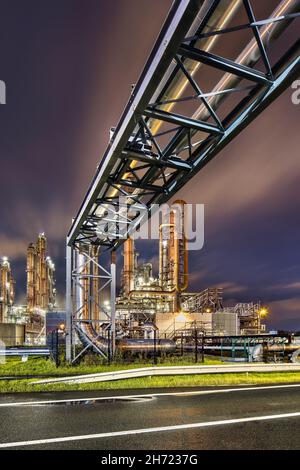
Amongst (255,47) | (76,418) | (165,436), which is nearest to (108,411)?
(76,418)

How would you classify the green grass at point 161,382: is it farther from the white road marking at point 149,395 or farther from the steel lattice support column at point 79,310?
the steel lattice support column at point 79,310

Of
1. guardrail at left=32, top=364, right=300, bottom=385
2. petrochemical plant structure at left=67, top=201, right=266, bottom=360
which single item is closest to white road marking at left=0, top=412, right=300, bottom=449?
guardrail at left=32, top=364, right=300, bottom=385

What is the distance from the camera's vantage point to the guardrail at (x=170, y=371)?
10.3 m

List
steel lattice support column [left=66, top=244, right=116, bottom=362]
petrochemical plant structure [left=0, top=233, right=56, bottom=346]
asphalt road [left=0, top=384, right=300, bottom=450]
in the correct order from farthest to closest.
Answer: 1. petrochemical plant structure [left=0, top=233, right=56, bottom=346]
2. steel lattice support column [left=66, top=244, right=116, bottom=362]
3. asphalt road [left=0, top=384, right=300, bottom=450]

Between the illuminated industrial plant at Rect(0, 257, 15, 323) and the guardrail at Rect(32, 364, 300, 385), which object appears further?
the illuminated industrial plant at Rect(0, 257, 15, 323)

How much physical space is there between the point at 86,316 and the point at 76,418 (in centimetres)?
1312

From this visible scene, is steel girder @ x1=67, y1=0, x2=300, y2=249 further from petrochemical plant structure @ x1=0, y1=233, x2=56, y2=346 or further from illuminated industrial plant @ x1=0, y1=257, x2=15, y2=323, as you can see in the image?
illuminated industrial plant @ x1=0, y1=257, x2=15, y2=323

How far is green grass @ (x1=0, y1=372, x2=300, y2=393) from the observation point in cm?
953

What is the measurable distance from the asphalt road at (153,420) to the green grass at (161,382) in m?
0.76

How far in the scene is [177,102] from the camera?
7.13 m

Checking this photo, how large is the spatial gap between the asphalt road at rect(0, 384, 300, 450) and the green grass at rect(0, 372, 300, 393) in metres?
0.76

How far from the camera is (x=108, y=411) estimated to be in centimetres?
691

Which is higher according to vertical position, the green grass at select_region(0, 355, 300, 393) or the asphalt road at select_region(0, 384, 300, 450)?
the asphalt road at select_region(0, 384, 300, 450)

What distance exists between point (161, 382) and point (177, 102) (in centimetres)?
779
